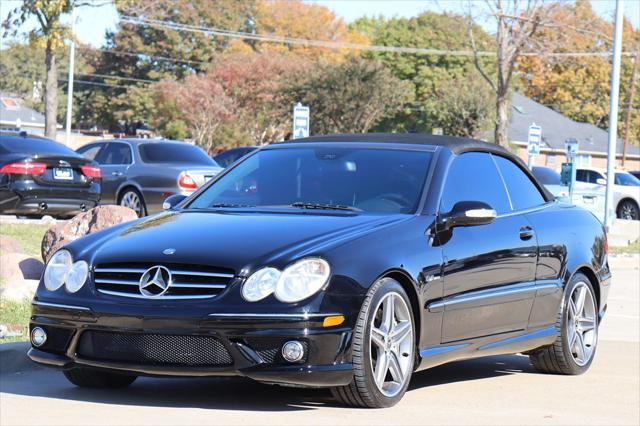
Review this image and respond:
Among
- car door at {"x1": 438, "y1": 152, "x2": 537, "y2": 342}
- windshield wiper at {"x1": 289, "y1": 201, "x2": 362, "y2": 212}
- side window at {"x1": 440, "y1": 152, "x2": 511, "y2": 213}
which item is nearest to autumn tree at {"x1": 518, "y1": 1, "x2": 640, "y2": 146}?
side window at {"x1": 440, "y1": 152, "x2": 511, "y2": 213}

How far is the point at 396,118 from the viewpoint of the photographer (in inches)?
3511

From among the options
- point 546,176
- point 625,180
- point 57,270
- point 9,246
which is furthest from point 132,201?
point 625,180

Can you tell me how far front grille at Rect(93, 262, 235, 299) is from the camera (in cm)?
614

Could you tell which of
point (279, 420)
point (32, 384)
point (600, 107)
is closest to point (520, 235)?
point (279, 420)

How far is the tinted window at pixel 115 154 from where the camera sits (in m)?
22.8

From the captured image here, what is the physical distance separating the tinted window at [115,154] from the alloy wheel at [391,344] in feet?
54.3

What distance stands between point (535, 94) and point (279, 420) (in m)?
95.7

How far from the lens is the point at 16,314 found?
9523 mm

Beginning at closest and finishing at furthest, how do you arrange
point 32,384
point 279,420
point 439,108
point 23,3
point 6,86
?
point 279,420 < point 32,384 < point 23,3 < point 439,108 < point 6,86

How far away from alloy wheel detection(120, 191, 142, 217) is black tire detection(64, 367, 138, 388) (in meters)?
15.1

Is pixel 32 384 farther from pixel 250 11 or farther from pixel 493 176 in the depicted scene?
pixel 250 11

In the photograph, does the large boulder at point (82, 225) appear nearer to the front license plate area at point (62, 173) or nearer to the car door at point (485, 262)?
the car door at point (485, 262)

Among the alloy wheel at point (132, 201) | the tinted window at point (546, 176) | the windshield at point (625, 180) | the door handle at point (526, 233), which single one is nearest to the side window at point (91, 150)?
the alloy wheel at point (132, 201)

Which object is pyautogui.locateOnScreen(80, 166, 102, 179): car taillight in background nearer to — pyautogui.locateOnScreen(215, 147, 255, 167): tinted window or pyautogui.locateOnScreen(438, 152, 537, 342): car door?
pyautogui.locateOnScreen(215, 147, 255, 167): tinted window
